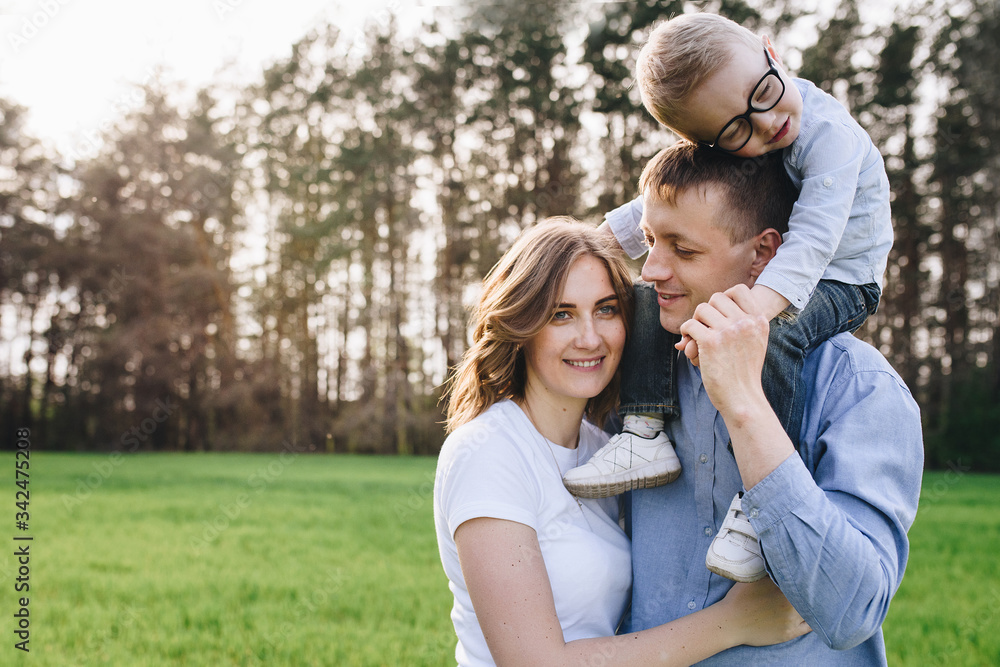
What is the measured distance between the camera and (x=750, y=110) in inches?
85.4

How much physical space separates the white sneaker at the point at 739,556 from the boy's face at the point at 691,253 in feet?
2.20

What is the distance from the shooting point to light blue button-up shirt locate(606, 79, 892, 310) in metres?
2.05

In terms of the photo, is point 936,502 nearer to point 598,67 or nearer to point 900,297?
point 900,297

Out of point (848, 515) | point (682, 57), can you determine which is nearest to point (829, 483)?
point (848, 515)

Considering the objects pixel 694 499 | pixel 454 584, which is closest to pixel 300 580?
pixel 454 584

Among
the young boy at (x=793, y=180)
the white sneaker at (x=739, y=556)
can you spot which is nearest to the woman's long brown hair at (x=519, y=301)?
the young boy at (x=793, y=180)

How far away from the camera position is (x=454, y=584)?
231 centimetres

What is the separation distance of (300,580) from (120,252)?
3099cm

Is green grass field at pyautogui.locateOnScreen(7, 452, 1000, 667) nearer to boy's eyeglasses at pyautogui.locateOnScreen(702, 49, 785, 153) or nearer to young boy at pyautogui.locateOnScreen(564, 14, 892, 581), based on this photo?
young boy at pyautogui.locateOnScreen(564, 14, 892, 581)

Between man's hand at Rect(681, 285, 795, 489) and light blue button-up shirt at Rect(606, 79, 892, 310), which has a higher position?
light blue button-up shirt at Rect(606, 79, 892, 310)

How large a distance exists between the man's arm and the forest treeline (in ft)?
69.6

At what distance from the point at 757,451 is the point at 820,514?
0.59 feet

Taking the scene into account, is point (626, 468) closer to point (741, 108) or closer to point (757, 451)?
point (757, 451)

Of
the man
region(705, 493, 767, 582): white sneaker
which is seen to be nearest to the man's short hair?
the man
